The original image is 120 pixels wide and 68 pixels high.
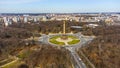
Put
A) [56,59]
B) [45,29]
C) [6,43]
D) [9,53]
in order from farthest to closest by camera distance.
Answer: [45,29] < [6,43] < [9,53] < [56,59]

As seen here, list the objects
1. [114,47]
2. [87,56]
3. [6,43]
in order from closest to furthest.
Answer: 1. [87,56]
2. [114,47]
3. [6,43]

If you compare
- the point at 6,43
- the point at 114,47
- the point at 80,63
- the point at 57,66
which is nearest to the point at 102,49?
the point at 114,47

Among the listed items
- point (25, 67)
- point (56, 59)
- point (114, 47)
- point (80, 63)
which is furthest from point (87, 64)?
point (114, 47)

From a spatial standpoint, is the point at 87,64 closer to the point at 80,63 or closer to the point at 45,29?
the point at 80,63

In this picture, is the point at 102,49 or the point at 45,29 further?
the point at 45,29

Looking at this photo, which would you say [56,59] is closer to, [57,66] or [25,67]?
[57,66]

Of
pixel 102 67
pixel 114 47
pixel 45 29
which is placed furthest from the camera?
pixel 45 29

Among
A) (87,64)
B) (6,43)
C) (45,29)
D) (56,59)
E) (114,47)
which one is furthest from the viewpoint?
(45,29)

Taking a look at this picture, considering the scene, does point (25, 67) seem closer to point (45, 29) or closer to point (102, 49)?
point (102, 49)

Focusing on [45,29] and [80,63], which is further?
[45,29]
